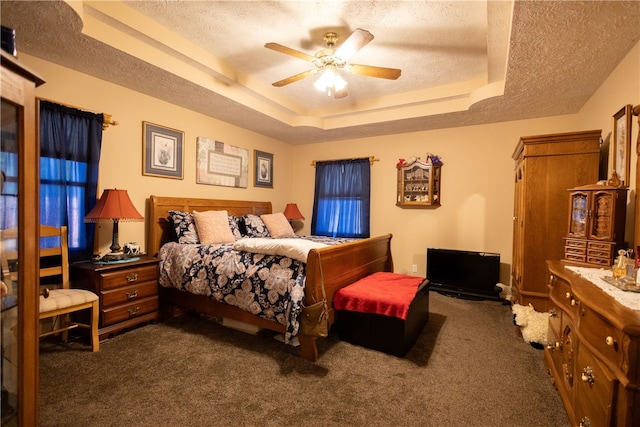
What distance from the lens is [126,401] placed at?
173cm

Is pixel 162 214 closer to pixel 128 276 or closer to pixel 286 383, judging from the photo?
pixel 128 276

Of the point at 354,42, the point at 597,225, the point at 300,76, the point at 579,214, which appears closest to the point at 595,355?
the point at 597,225

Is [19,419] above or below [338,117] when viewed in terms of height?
below

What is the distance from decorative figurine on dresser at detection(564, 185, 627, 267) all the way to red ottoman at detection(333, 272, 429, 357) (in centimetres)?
118

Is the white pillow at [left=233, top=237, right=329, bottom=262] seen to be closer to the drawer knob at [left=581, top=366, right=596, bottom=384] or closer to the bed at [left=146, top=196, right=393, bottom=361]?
the bed at [left=146, top=196, right=393, bottom=361]

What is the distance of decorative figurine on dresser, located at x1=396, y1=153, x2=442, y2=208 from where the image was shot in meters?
4.32

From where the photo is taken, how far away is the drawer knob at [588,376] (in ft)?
4.08

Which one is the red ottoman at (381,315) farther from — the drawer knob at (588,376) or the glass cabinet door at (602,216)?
the glass cabinet door at (602,216)

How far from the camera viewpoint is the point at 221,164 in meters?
4.18

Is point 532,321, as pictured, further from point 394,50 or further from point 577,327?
point 394,50

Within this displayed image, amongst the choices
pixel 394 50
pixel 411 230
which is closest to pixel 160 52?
pixel 394 50

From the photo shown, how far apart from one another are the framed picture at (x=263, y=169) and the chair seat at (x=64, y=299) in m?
2.80

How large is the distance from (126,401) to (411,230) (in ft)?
12.8

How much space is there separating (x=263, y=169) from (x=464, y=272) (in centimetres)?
338
